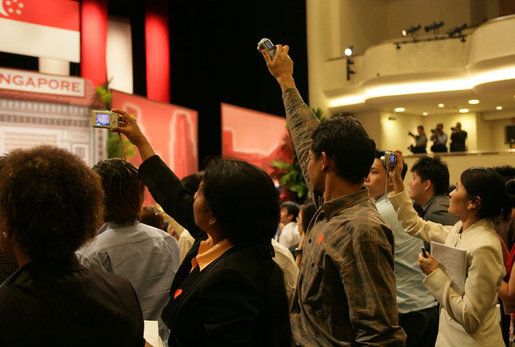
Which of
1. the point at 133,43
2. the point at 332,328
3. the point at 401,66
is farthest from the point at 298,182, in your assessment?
the point at 332,328

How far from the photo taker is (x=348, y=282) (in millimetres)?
1476

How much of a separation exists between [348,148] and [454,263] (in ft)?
2.88

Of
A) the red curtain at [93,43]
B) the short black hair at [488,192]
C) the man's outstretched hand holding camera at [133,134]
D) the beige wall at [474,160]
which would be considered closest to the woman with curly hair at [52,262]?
the man's outstretched hand holding camera at [133,134]

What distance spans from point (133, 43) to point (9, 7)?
12.7 feet

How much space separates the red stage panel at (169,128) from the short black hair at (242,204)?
7.59m

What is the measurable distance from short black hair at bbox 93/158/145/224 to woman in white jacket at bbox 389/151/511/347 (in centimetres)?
121

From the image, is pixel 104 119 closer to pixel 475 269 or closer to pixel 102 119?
pixel 102 119

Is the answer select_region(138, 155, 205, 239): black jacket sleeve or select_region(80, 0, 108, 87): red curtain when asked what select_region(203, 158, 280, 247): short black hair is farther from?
select_region(80, 0, 108, 87): red curtain

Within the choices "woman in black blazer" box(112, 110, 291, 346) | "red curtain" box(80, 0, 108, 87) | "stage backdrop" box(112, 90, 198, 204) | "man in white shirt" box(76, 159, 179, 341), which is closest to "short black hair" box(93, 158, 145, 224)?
"man in white shirt" box(76, 159, 179, 341)

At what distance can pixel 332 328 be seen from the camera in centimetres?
151

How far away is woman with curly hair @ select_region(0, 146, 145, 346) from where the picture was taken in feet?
3.34

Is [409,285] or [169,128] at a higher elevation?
[169,128]

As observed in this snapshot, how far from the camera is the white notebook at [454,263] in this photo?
2156 millimetres

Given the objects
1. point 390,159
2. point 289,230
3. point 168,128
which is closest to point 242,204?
point 390,159
